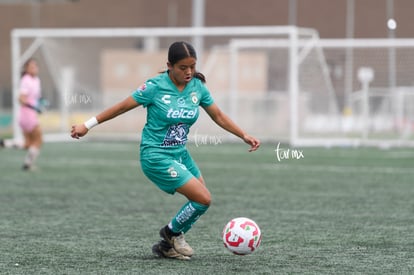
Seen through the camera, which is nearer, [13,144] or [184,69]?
[184,69]

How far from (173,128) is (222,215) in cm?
301

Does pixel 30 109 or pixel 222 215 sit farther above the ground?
pixel 30 109

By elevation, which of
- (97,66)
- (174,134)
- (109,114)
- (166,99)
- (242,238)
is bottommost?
(242,238)

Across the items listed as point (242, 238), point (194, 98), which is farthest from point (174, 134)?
point (242, 238)

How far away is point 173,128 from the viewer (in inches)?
274

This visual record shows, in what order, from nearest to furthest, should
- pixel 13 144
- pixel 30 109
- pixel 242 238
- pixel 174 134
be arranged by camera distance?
pixel 242 238, pixel 174 134, pixel 30 109, pixel 13 144

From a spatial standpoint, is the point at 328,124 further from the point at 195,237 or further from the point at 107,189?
the point at 195,237

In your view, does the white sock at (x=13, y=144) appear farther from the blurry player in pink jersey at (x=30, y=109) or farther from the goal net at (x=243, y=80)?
the blurry player in pink jersey at (x=30, y=109)

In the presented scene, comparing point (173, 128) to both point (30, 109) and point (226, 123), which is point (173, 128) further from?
point (30, 109)

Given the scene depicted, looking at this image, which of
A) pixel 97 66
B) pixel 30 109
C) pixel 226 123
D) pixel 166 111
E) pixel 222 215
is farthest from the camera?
pixel 97 66

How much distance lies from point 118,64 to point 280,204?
14.5m

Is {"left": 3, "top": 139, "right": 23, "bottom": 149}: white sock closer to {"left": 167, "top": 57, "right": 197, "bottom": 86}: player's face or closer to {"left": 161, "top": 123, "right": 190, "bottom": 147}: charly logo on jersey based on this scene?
{"left": 161, "top": 123, "right": 190, "bottom": 147}: charly logo on jersey

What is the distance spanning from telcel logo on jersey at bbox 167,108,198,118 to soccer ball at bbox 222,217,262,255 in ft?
2.96

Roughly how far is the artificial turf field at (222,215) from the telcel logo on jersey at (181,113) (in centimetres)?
110
